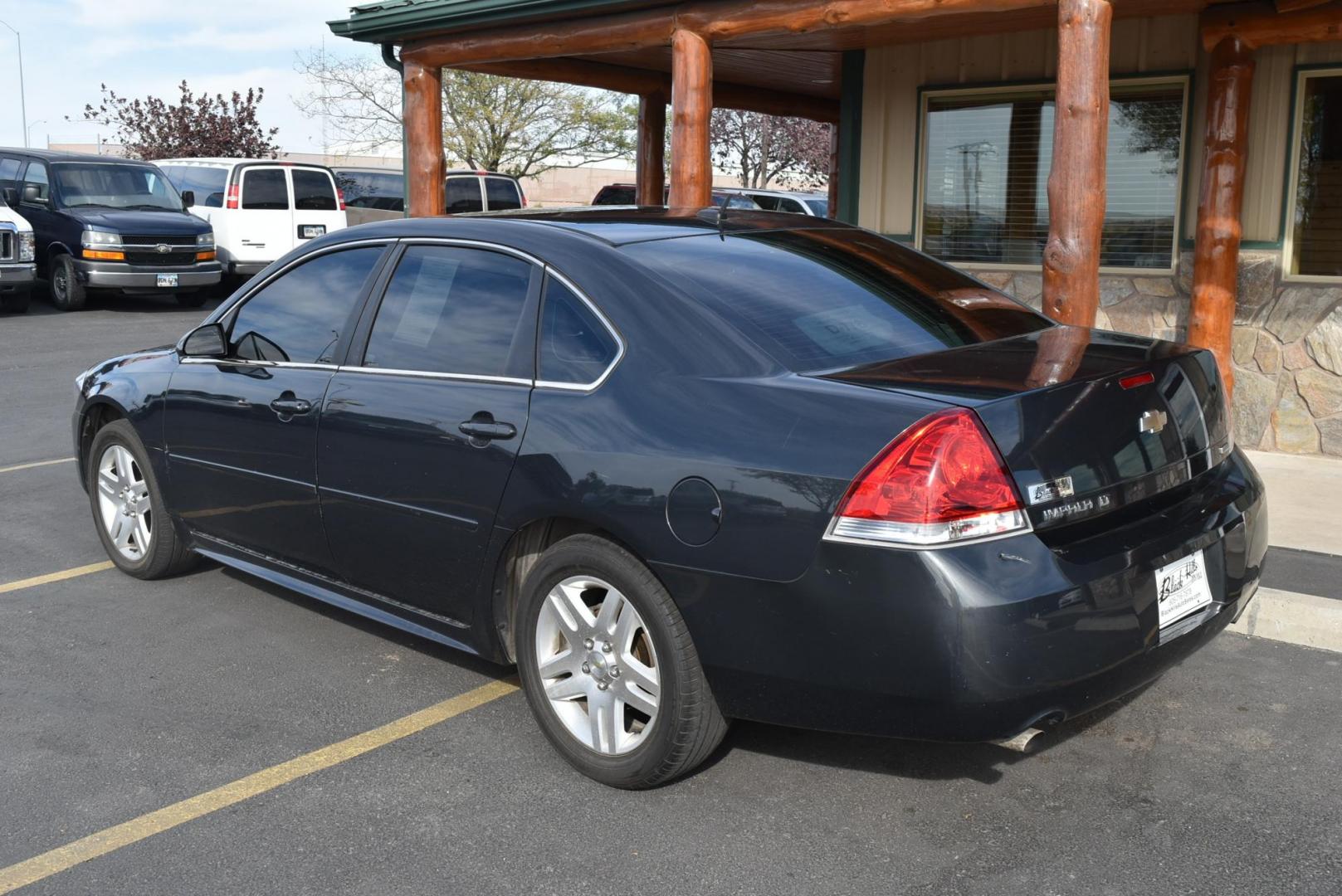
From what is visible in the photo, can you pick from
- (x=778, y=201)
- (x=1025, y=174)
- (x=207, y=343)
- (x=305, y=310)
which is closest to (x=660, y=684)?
(x=305, y=310)

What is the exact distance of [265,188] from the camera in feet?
63.7

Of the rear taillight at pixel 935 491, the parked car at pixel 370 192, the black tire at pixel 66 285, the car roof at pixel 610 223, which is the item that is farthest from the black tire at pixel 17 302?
the rear taillight at pixel 935 491

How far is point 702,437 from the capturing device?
3.46 meters

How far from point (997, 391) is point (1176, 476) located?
0.69 m

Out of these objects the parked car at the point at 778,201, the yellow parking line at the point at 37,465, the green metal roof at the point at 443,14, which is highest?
the green metal roof at the point at 443,14

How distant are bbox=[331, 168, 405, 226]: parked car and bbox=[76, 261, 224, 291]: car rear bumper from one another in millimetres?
4233

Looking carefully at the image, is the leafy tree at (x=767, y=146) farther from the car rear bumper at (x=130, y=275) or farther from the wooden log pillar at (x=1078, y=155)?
the wooden log pillar at (x=1078, y=155)

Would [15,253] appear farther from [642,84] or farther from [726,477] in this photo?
[726,477]

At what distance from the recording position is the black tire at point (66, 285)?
17375 mm

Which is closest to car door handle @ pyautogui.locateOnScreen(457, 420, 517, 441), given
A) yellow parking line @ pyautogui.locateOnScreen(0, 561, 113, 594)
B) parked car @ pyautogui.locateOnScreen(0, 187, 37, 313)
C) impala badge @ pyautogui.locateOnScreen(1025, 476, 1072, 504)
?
impala badge @ pyautogui.locateOnScreen(1025, 476, 1072, 504)

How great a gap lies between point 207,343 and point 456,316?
1.39 m

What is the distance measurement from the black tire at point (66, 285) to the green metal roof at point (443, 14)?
8.31 m

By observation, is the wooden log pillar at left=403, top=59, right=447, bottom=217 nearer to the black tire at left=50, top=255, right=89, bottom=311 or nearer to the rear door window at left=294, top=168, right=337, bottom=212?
the black tire at left=50, top=255, right=89, bottom=311

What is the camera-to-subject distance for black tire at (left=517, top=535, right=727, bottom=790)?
11.5ft
